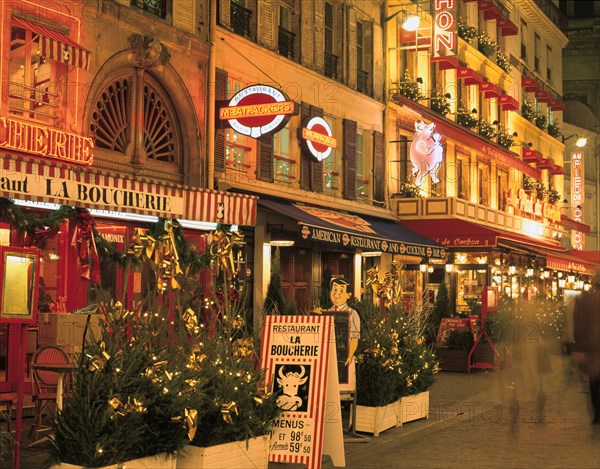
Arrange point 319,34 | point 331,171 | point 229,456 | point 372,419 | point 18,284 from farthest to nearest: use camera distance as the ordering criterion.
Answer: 1. point 331,171
2. point 319,34
3. point 372,419
4. point 229,456
5. point 18,284

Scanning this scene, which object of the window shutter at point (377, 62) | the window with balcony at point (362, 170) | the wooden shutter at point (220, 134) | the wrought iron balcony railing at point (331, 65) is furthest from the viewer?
the window shutter at point (377, 62)

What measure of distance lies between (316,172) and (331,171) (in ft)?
4.21

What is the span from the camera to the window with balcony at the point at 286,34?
858 inches

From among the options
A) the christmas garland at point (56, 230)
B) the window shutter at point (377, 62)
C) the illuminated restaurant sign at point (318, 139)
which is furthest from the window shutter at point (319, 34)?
the christmas garland at point (56, 230)

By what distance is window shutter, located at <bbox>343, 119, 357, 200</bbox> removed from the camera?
2441cm

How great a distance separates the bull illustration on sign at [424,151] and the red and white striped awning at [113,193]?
1160 cm

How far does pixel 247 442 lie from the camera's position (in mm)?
8500

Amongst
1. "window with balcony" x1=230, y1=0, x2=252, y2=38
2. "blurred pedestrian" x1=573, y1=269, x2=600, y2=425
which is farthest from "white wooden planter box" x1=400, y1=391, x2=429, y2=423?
"window with balcony" x1=230, y1=0, x2=252, y2=38

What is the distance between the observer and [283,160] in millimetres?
21703

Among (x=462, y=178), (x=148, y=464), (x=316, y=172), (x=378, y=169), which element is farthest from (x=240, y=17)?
(x=462, y=178)

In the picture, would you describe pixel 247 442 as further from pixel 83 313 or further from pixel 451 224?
pixel 451 224

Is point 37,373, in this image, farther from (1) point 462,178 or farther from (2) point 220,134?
(1) point 462,178

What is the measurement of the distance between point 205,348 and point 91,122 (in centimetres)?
770

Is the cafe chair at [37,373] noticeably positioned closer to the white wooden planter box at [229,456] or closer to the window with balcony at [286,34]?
the white wooden planter box at [229,456]
